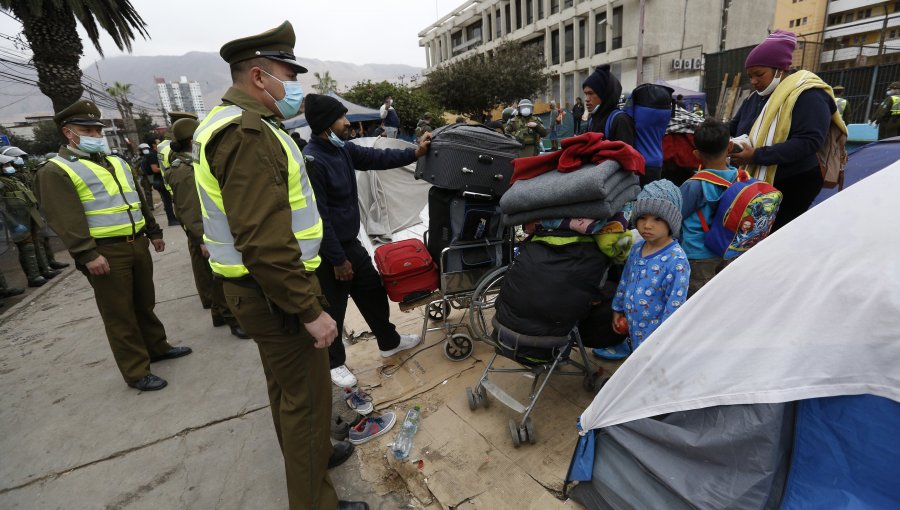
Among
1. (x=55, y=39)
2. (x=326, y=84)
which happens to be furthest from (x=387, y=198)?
(x=326, y=84)

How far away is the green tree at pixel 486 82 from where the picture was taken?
2483 centimetres

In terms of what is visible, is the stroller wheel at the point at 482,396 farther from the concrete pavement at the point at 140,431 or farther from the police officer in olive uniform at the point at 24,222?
the police officer in olive uniform at the point at 24,222

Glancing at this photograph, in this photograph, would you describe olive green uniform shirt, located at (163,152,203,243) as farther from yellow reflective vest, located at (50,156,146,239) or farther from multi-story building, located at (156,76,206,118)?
multi-story building, located at (156,76,206,118)

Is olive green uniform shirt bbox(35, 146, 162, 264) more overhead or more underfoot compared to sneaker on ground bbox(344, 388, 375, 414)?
more overhead

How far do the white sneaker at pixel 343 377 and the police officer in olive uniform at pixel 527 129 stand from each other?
460cm

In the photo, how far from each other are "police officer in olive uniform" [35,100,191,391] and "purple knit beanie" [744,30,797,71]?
4.54 metres

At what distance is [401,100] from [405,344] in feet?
57.7

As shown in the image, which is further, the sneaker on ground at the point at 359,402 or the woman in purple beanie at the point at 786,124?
the sneaker on ground at the point at 359,402

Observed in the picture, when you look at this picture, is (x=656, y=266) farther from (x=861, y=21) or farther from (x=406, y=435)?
(x=861, y=21)

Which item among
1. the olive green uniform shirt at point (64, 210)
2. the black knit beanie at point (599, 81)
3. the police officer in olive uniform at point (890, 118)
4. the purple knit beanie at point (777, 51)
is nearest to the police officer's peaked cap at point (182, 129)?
the olive green uniform shirt at point (64, 210)

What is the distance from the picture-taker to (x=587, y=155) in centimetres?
228

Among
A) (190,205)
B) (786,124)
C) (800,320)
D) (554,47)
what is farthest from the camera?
(554,47)

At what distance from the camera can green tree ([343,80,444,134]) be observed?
19188 millimetres

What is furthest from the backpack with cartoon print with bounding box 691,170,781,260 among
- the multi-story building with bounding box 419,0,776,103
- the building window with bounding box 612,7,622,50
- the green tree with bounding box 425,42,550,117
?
the building window with bounding box 612,7,622,50
